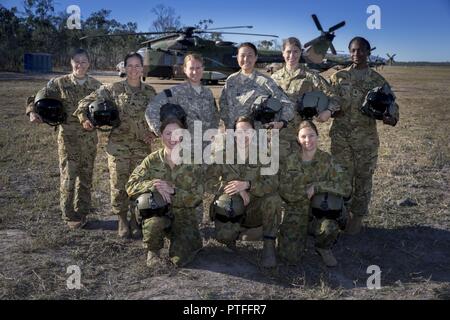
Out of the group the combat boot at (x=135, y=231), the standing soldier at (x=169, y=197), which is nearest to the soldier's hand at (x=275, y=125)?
the standing soldier at (x=169, y=197)

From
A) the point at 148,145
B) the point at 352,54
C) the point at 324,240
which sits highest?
the point at 352,54

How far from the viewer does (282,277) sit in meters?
3.87

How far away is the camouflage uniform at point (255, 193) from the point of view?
409 centimetres

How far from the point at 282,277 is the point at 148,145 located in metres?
2.02

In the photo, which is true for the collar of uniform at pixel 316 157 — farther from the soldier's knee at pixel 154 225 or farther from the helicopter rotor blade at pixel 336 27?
the helicopter rotor blade at pixel 336 27

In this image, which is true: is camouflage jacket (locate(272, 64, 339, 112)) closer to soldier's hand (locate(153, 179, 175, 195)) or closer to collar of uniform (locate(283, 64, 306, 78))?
collar of uniform (locate(283, 64, 306, 78))

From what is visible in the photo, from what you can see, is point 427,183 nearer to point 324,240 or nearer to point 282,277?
point 324,240

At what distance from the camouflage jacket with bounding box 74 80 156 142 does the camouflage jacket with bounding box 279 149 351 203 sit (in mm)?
1566

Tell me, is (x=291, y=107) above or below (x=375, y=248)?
above

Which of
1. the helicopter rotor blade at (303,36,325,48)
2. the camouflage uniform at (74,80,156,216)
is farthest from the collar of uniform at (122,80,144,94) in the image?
the helicopter rotor blade at (303,36,325,48)

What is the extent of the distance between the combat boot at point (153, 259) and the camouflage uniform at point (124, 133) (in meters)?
0.83

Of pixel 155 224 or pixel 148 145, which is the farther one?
pixel 148 145
